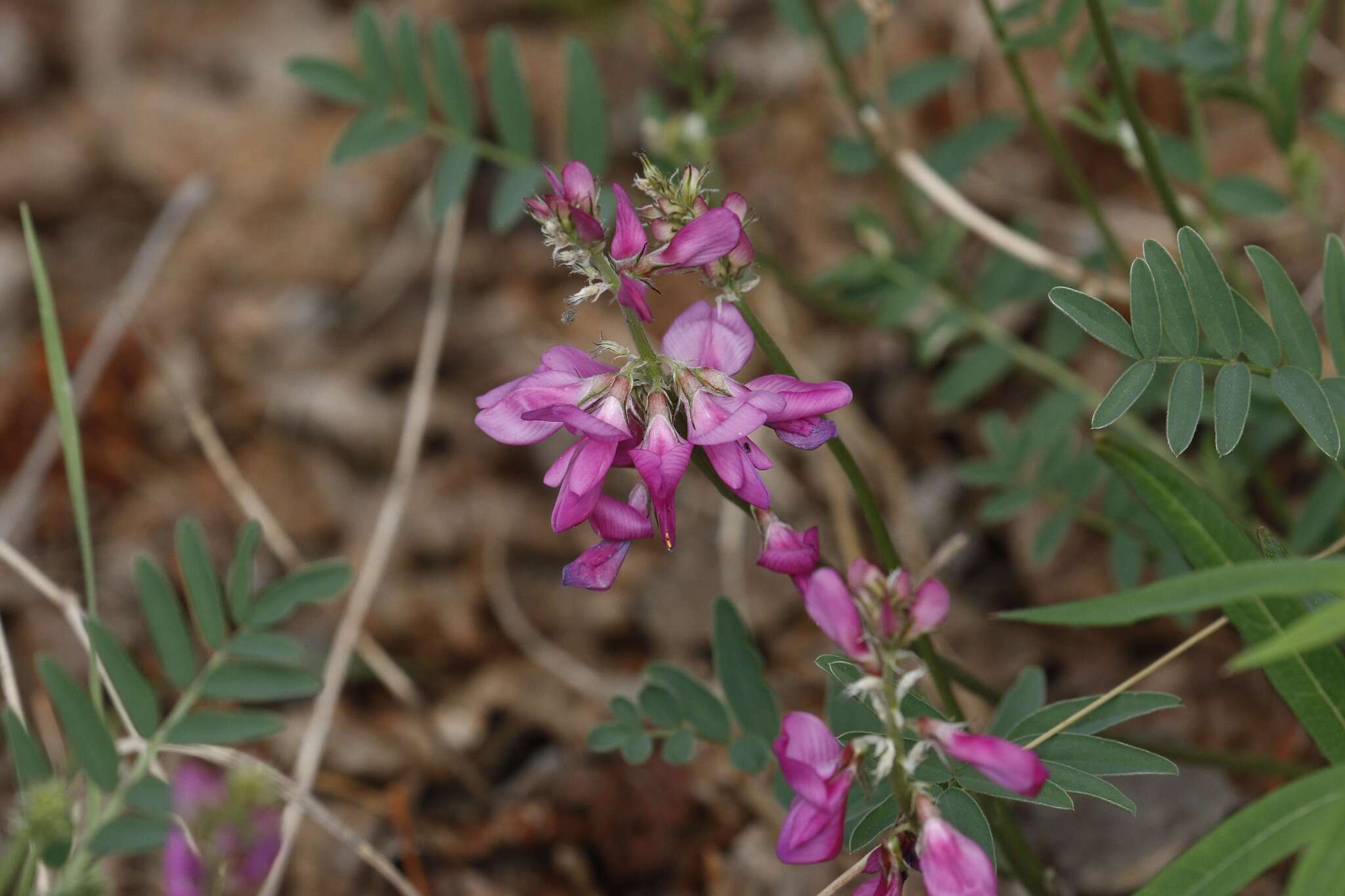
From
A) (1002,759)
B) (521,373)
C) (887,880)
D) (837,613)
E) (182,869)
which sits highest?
(837,613)

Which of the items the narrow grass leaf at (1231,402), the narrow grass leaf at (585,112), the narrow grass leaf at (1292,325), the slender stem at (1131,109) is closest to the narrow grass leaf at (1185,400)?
the narrow grass leaf at (1231,402)

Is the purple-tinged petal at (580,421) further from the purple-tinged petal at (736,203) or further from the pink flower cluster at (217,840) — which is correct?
the pink flower cluster at (217,840)

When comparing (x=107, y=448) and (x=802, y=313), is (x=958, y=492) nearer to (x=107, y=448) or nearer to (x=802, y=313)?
(x=802, y=313)

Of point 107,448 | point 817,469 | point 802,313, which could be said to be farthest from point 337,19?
point 817,469

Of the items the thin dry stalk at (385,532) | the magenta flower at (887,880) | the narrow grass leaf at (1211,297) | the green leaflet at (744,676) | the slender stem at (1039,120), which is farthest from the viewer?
the thin dry stalk at (385,532)

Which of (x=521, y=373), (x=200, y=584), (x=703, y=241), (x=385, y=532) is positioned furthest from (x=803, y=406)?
(x=521, y=373)

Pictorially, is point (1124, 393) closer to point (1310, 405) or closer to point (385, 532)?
point (1310, 405)
